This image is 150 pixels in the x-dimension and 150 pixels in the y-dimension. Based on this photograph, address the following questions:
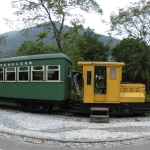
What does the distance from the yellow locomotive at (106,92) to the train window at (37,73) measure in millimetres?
2002

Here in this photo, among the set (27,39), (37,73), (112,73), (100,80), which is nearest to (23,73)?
(37,73)

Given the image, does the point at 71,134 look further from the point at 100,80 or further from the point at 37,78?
the point at 37,78

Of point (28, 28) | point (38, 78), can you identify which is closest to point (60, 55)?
point (38, 78)

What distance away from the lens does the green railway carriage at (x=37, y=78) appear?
435 inches

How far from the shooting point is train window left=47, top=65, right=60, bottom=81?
11.1m

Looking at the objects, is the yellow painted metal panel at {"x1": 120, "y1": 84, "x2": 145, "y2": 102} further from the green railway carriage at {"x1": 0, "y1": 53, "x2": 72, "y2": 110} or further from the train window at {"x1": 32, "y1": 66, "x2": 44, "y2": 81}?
the train window at {"x1": 32, "y1": 66, "x2": 44, "y2": 81}

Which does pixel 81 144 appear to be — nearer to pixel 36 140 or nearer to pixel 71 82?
pixel 36 140

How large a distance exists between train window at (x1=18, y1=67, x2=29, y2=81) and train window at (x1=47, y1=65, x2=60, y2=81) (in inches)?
50.9

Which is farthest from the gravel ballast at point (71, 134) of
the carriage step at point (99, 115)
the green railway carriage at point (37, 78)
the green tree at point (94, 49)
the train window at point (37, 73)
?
the green tree at point (94, 49)

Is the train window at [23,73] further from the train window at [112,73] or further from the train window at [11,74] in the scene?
the train window at [112,73]

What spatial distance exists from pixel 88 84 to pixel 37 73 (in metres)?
2.70

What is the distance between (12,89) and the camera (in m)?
12.5

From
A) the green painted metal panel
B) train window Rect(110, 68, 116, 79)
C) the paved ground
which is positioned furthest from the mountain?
the paved ground

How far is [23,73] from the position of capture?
12078mm
